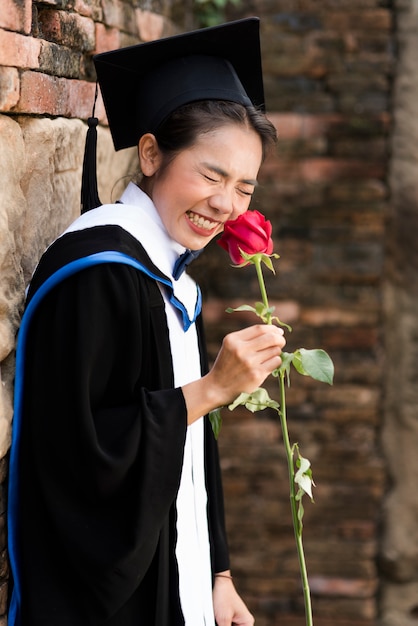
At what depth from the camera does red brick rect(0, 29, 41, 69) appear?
1.71 metres

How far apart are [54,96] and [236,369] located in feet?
2.59

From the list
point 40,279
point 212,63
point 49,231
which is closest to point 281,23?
point 212,63

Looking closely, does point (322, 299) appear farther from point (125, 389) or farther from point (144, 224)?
point (125, 389)

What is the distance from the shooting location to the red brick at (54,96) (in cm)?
184

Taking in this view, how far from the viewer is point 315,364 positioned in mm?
1786

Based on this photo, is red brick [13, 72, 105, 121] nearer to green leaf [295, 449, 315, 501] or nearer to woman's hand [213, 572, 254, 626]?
green leaf [295, 449, 315, 501]

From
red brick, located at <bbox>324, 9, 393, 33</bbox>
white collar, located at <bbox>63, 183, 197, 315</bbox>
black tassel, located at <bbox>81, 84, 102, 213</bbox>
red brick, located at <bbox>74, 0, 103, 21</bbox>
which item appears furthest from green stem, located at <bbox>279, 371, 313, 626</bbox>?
red brick, located at <bbox>324, 9, 393, 33</bbox>

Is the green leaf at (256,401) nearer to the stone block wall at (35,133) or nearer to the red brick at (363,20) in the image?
the stone block wall at (35,133)

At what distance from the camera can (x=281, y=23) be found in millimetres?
3307

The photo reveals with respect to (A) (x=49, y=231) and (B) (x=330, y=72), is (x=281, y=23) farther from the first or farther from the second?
(A) (x=49, y=231)

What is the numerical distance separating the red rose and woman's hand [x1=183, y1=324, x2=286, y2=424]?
0.53 ft

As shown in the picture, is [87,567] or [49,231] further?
[49,231]

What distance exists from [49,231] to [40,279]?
0.33m

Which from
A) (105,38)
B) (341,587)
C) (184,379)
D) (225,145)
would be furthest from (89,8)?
(341,587)
